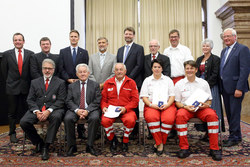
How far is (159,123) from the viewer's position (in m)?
2.80

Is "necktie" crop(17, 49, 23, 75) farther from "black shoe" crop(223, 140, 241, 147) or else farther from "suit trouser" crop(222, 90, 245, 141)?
"black shoe" crop(223, 140, 241, 147)

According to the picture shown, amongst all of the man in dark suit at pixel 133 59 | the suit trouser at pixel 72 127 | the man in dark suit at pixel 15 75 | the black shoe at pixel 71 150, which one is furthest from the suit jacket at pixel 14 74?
the man in dark suit at pixel 133 59

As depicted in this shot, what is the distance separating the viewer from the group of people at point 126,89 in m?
2.80

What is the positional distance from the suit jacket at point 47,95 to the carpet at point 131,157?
631mm

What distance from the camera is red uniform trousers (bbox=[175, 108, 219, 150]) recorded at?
8.67ft

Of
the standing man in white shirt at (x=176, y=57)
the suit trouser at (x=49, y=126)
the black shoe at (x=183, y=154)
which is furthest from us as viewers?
the standing man in white shirt at (x=176, y=57)

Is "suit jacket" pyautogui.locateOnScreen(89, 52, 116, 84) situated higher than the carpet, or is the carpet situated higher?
"suit jacket" pyautogui.locateOnScreen(89, 52, 116, 84)

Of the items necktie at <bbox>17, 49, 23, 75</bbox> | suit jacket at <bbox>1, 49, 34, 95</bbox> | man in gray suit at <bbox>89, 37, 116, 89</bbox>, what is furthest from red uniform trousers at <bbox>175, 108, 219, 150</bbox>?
necktie at <bbox>17, 49, 23, 75</bbox>

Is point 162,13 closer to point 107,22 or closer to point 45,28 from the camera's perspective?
point 107,22

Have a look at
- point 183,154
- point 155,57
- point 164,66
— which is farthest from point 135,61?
point 183,154

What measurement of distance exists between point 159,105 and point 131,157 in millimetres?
770

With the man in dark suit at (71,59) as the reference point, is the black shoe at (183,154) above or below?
below

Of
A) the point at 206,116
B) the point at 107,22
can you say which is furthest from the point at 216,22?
the point at 206,116

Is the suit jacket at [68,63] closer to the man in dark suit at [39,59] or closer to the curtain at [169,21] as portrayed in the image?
the man in dark suit at [39,59]
